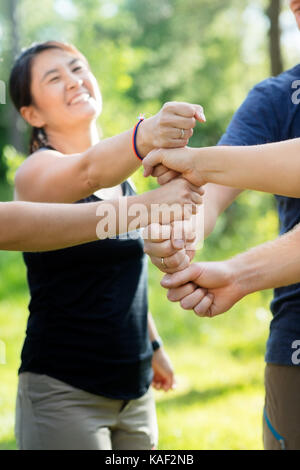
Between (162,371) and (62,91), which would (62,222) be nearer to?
(62,91)

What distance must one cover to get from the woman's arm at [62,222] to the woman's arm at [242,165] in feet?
0.70

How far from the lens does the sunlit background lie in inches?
187

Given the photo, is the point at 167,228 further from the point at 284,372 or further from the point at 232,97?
the point at 232,97

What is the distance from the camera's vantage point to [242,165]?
1.85m

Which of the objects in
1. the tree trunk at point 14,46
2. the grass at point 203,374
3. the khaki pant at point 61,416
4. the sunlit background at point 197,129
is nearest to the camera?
the khaki pant at point 61,416

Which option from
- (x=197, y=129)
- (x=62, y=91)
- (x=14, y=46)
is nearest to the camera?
(x=62, y=91)

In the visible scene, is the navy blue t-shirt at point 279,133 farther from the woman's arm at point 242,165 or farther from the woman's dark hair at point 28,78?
the woman's dark hair at point 28,78

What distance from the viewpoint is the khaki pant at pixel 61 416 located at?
2150mm

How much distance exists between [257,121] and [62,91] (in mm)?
765

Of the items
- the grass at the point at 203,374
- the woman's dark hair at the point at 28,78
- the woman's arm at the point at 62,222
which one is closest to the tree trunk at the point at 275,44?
the grass at the point at 203,374

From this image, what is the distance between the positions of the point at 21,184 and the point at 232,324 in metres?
5.26

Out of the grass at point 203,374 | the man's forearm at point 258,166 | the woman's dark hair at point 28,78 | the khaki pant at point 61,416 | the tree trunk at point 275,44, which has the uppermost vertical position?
the tree trunk at point 275,44

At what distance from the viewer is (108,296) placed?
223cm

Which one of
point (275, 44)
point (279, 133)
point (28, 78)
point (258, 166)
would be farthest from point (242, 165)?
point (275, 44)
